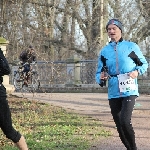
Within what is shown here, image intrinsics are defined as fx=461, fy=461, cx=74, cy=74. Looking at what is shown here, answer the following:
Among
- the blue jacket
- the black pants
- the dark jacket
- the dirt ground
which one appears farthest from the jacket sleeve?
the dark jacket

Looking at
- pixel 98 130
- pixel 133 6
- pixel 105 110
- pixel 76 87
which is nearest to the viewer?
pixel 98 130

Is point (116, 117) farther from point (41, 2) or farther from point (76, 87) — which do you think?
point (76, 87)

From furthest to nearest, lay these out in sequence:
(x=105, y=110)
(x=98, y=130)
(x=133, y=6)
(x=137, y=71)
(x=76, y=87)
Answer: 1. (x=133, y=6)
2. (x=76, y=87)
3. (x=105, y=110)
4. (x=98, y=130)
5. (x=137, y=71)

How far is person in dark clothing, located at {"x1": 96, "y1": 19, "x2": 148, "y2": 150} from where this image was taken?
550 centimetres

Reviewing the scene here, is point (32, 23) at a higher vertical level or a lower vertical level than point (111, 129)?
higher

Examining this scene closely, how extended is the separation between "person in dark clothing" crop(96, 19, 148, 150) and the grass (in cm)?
93

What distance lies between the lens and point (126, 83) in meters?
5.48

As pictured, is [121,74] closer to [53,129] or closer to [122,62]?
[122,62]

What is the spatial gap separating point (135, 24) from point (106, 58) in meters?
23.4

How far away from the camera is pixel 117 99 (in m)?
5.59

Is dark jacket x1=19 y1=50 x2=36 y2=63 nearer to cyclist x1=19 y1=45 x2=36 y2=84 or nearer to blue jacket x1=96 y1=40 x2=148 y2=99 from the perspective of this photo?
cyclist x1=19 y1=45 x2=36 y2=84

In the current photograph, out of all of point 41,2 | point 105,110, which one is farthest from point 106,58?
point 41,2

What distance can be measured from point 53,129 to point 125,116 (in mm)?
2752

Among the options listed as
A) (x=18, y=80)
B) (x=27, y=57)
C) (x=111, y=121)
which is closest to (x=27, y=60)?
(x=27, y=57)
